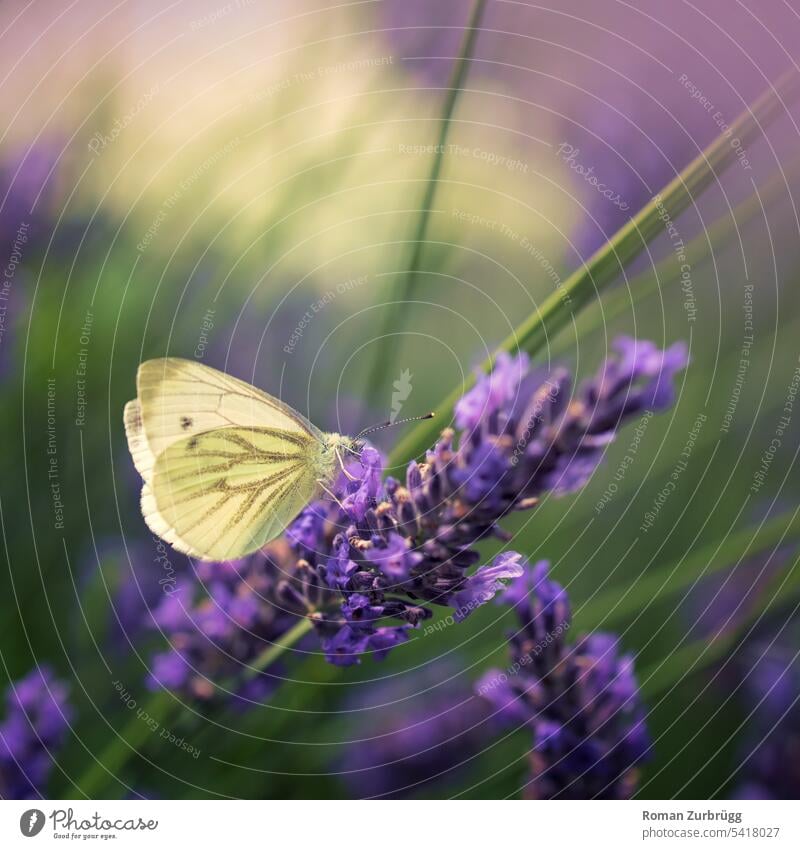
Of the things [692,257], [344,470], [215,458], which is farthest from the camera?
[692,257]

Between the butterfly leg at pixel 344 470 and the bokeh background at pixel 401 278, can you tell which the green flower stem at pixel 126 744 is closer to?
the bokeh background at pixel 401 278

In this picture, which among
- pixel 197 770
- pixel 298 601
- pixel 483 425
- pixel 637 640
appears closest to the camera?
pixel 483 425

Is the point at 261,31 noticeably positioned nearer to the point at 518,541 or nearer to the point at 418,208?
the point at 418,208

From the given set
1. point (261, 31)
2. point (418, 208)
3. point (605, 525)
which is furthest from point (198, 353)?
point (605, 525)

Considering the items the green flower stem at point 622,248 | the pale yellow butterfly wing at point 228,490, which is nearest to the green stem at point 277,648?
the pale yellow butterfly wing at point 228,490

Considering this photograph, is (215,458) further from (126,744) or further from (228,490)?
(126,744)
